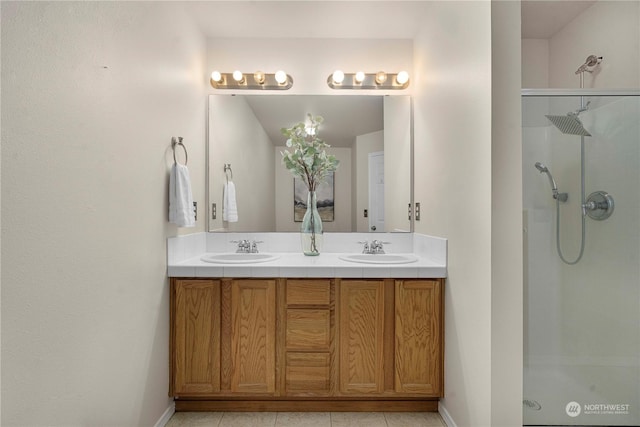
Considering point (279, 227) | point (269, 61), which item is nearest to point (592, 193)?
point (279, 227)

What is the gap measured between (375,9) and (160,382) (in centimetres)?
260

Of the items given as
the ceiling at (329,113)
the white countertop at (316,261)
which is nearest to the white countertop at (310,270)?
the white countertop at (316,261)

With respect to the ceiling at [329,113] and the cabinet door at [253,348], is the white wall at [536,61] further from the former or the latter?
the cabinet door at [253,348]

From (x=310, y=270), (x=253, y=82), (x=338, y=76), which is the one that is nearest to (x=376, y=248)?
(x=310, y=270)

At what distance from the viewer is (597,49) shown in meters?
2.06

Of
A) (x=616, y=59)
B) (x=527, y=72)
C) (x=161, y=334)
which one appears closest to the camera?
(x=161, y=334)

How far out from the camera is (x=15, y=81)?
36.9 inches

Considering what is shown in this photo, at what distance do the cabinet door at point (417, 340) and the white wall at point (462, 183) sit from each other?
0.07 metres

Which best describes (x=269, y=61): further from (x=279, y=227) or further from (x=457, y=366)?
(x=457, y=366)

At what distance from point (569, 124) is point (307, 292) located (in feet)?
5.39

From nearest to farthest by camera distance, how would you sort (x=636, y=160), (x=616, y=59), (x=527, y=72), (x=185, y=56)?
1. (x=636, y=160)
2. (x=616, y=59)
3. (x=185, y=56)
4. (x=527, y=72)

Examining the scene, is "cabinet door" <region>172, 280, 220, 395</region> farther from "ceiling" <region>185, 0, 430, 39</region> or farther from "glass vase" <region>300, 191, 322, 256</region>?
"ceiling" <region>185, 0, 430, 39</region>

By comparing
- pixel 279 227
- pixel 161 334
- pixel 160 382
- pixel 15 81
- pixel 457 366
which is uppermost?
pixel 15 81

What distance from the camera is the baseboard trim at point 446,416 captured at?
180 cm
